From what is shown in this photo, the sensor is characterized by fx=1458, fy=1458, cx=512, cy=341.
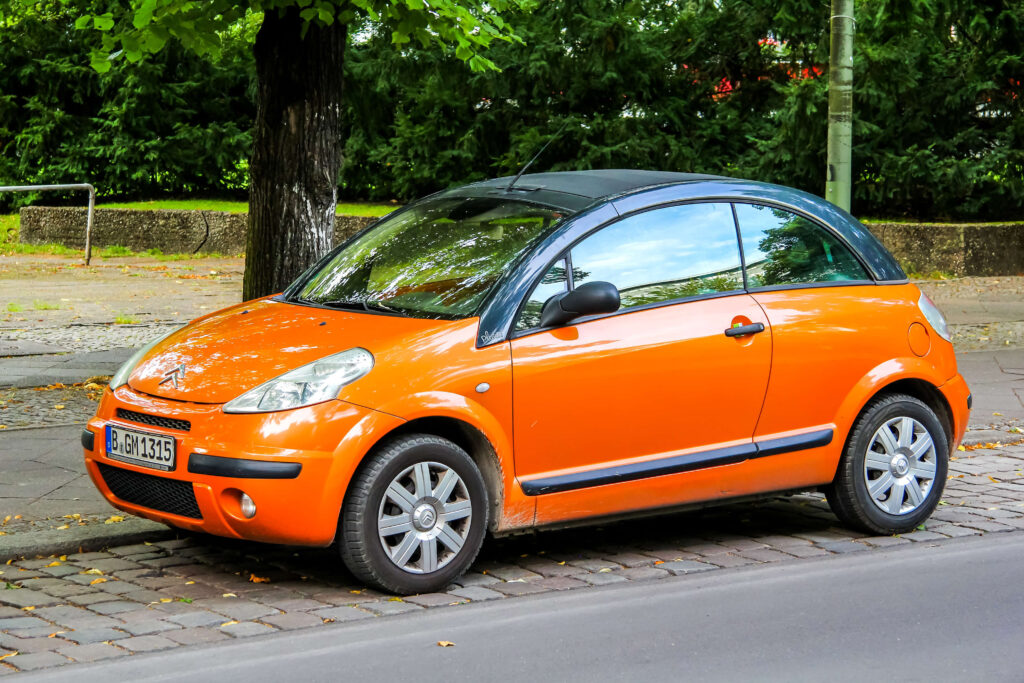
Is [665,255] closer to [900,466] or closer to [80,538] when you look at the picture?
[900,466]

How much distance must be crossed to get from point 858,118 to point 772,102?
2.01 meters

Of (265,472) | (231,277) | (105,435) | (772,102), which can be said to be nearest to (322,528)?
(265,472)

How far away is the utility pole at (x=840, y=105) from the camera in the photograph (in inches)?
421

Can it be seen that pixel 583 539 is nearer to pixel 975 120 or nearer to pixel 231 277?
pixel 231 277

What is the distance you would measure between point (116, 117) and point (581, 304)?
21.8 meters

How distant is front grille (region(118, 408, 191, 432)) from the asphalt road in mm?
940

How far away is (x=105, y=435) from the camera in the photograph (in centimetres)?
579

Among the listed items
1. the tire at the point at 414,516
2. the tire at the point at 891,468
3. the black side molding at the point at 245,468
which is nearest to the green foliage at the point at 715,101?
the tire at the point at 891,468

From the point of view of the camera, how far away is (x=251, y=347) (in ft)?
18.8

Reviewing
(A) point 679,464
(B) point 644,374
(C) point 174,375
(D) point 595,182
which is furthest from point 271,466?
(D) point 595,182

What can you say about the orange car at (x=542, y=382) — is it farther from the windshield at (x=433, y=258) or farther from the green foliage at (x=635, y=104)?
the green foliage at (x=635, y=104)

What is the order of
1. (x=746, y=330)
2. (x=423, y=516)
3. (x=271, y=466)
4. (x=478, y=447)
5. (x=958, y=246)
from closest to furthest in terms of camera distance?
(x=271, y=466)
(x=423, y=516)
(x=478, y=447)
(x=746, y=330)
(x=958, y=246)

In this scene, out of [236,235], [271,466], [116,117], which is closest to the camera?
[271,466]

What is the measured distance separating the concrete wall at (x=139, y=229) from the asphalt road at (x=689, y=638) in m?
17.6
